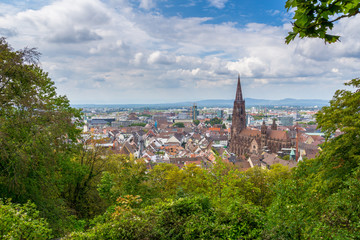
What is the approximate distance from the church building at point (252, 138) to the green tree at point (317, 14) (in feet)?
239

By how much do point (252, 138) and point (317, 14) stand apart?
77.4m

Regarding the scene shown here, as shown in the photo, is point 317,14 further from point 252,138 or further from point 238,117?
point 238,117

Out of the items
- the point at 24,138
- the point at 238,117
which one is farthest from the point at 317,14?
the point at 238,117

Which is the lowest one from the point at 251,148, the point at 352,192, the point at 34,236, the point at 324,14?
the point at 251,148

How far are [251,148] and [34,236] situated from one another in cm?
7431

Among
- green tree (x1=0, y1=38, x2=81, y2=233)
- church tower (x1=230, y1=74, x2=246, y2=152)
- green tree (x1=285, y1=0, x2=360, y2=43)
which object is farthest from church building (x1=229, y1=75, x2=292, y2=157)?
green tree (x1=285, y1=0, x2=360, y2=43)

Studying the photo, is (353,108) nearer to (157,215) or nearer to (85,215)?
(157,215)

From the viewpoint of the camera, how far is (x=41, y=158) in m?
9.27

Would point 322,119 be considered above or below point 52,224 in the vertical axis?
above

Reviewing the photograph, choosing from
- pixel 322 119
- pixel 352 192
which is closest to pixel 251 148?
pixel 322 119

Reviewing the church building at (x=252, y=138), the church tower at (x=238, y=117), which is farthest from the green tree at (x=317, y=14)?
the church tower at (x=238, y=117)

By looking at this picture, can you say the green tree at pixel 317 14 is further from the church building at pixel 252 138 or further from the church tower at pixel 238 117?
the church tower at pixel 238 117

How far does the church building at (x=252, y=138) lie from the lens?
240 feet

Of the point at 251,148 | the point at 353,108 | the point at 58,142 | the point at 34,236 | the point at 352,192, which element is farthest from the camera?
the point at 251,148
